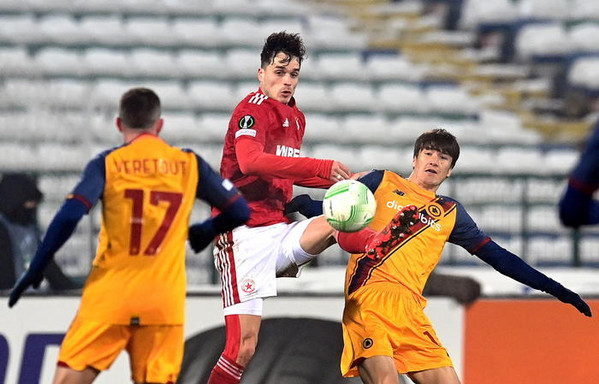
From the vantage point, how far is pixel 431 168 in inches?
199

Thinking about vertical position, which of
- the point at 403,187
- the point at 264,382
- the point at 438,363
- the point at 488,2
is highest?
the point at 488,2

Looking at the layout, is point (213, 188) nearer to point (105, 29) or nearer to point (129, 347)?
point (129, 347)

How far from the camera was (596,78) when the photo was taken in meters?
13.5

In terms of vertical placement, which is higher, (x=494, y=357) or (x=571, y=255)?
(x=571, y=255)

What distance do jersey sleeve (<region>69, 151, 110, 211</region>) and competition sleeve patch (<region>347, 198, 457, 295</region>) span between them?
1459mm

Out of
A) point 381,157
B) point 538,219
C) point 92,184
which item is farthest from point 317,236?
point 381,157

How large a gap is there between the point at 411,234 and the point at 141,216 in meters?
1.52

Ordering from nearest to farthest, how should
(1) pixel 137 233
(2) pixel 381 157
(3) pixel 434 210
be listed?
1. (1) pixel 137 233
2. (3) pixel 434 210
3. (2) pixel 381 157

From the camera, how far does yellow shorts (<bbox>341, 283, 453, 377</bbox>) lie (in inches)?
189

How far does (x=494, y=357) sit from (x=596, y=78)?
803 cm

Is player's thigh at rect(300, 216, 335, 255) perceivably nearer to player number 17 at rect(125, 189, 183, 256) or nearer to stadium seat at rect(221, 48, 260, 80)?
player number 17 at rect(125, 189, 183, 256)

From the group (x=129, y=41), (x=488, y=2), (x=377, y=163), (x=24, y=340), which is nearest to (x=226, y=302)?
(x=24, y=340)

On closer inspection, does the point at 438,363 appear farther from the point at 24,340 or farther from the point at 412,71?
the point at 412,71

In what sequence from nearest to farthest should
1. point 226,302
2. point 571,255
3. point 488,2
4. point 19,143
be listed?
1. point 226,302
2. point 571,255
3. point 19,143
4. point 488,2
